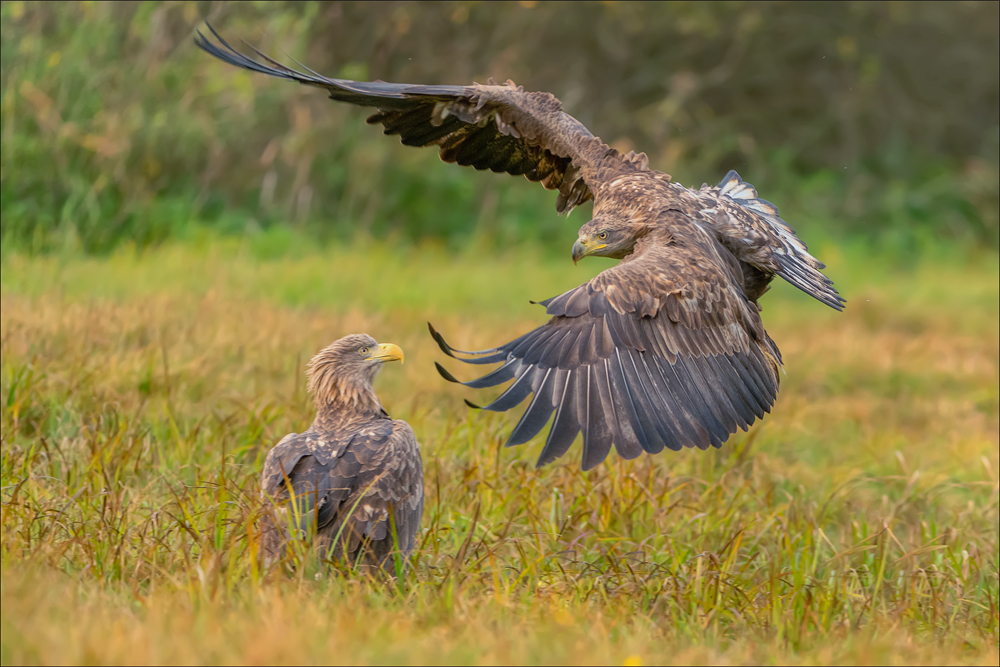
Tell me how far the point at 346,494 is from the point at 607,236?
1.53 meters

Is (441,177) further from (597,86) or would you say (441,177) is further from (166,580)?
(166,580)

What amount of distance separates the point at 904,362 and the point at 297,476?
5918 mm

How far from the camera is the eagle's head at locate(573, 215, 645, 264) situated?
4.47 meters

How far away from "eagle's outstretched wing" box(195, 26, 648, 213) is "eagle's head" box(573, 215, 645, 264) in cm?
41

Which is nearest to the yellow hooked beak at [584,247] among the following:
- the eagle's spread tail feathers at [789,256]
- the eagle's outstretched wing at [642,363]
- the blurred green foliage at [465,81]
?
the eagle's outstretched wing at [642,363]

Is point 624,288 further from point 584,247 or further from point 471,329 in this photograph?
point 471,329

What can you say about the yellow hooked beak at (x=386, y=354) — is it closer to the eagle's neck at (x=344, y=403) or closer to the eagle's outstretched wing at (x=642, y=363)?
the eagle's neck at (x=344, y=403)

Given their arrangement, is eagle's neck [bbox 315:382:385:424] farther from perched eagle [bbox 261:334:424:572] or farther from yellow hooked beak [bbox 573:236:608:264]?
yellow hooked beak [bbox 573:236:608:264]

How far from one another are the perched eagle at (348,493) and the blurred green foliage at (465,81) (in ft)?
12.9

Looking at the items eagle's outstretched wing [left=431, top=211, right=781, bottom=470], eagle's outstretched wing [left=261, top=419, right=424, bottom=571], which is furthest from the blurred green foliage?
eagle's outstretched wing [left=261, top=419, right=424, bottom=571]

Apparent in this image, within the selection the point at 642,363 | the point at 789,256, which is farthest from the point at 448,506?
the point at 789,256

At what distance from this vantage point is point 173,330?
6.19 metres

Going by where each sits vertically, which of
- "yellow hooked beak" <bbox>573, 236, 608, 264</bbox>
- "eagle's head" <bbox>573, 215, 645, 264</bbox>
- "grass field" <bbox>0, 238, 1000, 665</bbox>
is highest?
"eagle's head" <bbox>573, 215, 645, 264</bbox>

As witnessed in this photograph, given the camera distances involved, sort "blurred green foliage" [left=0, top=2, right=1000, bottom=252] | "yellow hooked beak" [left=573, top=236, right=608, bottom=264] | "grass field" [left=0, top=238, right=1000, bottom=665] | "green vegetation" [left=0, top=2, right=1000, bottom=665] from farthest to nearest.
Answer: "blurred green foliage" [left=0, top=2, right=1000, bottom=252], "yellow hooked beak" [left=573, top=236, right=608, bottom=264], "green vegetation" [left=0, top=2, right=1000, bottom=665], "grass field" [left=0, top=238, right=1000, bottom=665]
